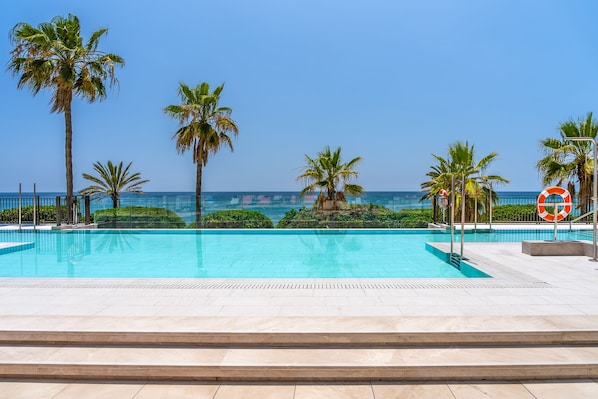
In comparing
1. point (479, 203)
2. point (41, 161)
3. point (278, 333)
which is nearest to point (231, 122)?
point (479, 203)

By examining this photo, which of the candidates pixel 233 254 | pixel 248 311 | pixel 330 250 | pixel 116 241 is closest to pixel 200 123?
pixel 116 241

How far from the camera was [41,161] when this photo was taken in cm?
2373

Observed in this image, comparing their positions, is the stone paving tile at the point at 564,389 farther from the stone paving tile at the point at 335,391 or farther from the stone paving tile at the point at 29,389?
the stone paving tile at the point at 29,389

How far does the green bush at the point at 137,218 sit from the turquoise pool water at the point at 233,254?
462mm

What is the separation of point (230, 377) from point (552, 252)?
6.89 m

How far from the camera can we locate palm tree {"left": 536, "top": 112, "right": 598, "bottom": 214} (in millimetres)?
13562

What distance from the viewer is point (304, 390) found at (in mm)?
3092

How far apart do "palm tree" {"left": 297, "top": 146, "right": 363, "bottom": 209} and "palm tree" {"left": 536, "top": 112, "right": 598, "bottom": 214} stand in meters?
6.40

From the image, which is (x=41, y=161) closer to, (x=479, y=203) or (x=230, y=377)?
(x=479, y=203)

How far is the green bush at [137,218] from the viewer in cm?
1323

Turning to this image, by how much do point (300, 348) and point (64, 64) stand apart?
13154 millimetres

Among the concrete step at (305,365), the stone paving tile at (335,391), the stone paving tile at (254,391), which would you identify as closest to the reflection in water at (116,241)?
the concrete step at (305,365)

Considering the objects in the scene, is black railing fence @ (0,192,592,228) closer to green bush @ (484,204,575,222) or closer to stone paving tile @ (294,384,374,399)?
green bush @ (484,204,575,222)

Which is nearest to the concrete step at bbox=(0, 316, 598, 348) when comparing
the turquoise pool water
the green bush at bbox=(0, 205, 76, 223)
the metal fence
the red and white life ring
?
the turquoise pool water
